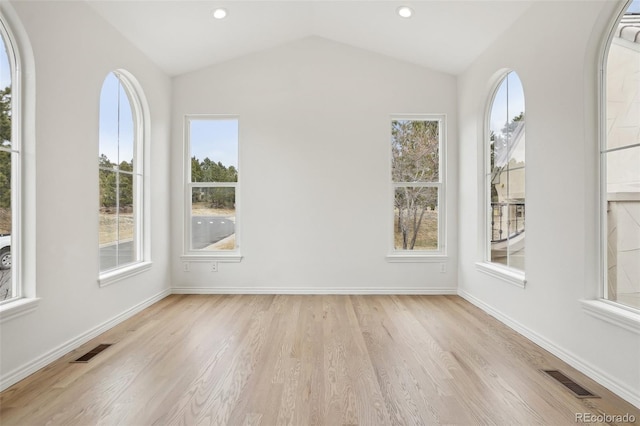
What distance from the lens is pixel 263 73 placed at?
14.8 ft

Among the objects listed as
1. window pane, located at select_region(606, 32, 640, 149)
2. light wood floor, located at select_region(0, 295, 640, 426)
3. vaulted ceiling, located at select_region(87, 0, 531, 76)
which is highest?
vaulted ceiling, located at select_region(87, 0, 531, 76)

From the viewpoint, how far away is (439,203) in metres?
4.55

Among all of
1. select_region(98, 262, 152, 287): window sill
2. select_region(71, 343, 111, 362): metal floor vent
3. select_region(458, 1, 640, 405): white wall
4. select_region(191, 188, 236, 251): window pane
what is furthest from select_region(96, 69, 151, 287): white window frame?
select_region(458, 1, 640, 405): white wall

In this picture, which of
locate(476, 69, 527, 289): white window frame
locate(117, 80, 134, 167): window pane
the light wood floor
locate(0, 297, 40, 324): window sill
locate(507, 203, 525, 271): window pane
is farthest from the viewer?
locate(476, 69, 527, 289): white window frame

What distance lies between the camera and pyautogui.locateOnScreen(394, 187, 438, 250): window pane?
14.9 ft

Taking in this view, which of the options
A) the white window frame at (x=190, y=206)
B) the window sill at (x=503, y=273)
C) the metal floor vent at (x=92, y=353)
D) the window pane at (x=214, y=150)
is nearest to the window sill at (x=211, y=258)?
the white window frame at (x=190, y=206)

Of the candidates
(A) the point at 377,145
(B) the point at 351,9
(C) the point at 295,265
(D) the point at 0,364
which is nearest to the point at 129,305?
(D) the point at 0,364

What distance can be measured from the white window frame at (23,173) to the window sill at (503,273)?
3777 millimetres

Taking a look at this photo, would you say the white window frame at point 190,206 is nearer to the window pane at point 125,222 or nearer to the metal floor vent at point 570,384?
the window pane at point 125,222

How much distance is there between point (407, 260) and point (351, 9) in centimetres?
300

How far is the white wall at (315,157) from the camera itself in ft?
14.7

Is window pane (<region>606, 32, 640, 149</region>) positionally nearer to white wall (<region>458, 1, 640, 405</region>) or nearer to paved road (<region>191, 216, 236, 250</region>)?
white wall (<region>458, 1, 640, 405</region>)

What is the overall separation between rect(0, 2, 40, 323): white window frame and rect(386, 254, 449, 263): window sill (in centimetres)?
356

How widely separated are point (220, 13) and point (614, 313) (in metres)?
4.07
